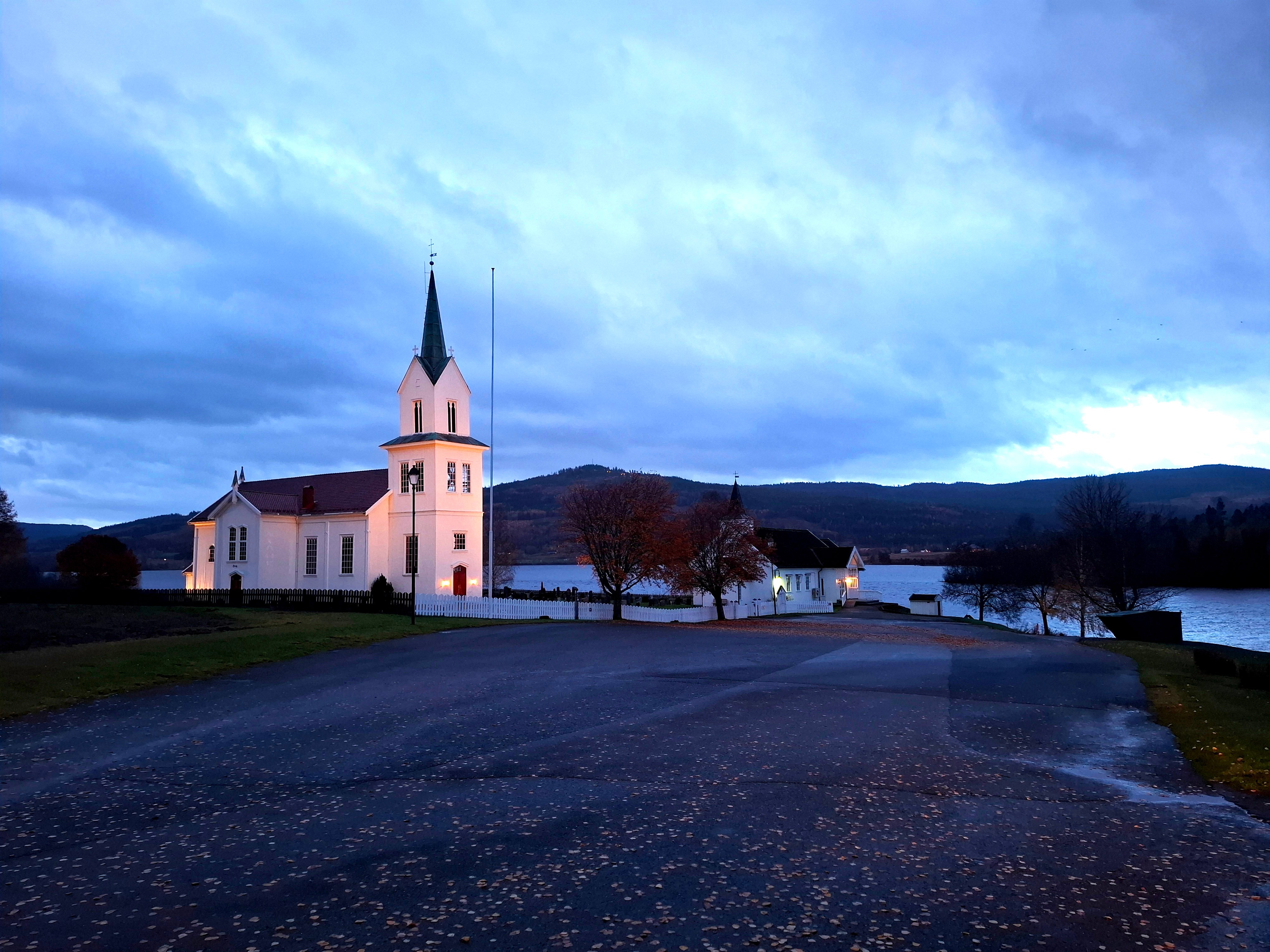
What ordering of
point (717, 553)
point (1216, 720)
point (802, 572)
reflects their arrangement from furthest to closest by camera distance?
point (802, 572) → point (717, 553) → point (1216, 720)

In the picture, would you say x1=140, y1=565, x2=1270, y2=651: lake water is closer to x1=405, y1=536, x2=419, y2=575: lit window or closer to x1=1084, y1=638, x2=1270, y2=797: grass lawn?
x1=405, y1=536, x2=419, y2=575: lit window

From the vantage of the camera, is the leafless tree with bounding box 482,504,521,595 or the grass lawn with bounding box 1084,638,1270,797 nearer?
the grass lawn with bounding box 1084,638,1270,797

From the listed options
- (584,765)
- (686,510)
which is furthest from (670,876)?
(686,510)

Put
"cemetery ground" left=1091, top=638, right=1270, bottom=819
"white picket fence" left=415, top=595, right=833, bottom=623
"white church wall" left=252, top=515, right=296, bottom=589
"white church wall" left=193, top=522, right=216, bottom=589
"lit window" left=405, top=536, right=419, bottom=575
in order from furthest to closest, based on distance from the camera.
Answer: "white church wall" left=193, top=522, right=216, bottom=589
"white church wall" left=252, top=515, right=296, bottom=589
"lit window" left=405, top=536, right=419, bottom=575
"white picket fence" left=415, top=595, right=833, bottom=623
"cemetery ground" left=1091, top=638, right=1270, bottom=819

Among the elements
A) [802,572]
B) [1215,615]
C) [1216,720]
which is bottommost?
[1215,615]

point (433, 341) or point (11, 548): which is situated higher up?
point (433, 341)

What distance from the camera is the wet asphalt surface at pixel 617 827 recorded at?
6.27 metres

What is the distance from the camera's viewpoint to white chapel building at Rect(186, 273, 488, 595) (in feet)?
151

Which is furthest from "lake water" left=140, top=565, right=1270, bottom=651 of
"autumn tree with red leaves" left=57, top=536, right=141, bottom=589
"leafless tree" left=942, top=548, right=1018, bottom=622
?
"autumn tree with red leaves" left=57, top=536, right=141, bottom=589

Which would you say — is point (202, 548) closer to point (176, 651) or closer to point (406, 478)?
point (406, 478)

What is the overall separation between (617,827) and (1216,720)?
12.6 m

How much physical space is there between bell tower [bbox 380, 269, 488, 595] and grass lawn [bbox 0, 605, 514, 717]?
26.3ft

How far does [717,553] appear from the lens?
45.4 m

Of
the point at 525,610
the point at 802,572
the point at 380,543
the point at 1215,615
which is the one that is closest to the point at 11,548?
the point at 380,543
